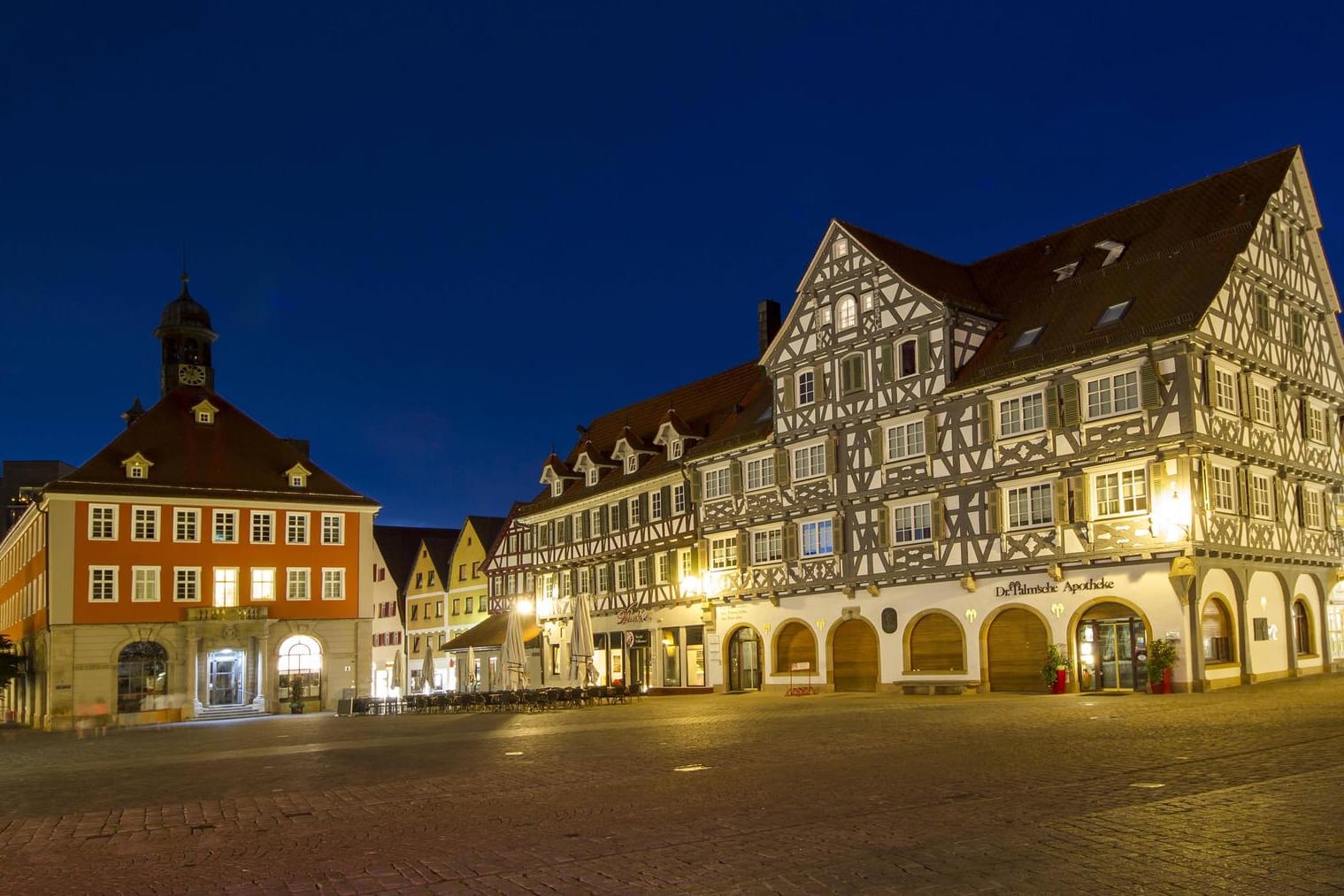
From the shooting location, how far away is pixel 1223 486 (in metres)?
32.3

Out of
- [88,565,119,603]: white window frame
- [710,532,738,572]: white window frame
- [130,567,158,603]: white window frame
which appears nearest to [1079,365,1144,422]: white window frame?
[710,532,738,572]: white window frame

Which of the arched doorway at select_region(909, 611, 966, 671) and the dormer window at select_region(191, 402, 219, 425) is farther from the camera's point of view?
the dormer window at select_region(191, 402, 219, 425)

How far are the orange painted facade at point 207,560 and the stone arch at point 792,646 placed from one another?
22947 millimetres

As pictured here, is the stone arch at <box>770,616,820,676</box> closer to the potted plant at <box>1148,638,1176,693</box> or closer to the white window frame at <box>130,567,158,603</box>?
the potted plant at <box>1148,638,1176,693</box>

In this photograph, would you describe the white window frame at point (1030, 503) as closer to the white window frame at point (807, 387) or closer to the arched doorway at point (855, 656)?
the arched doorway at point (855, 656)

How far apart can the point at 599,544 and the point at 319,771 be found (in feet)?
116

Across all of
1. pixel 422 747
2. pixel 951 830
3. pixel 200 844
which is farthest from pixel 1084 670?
pixel 200 844

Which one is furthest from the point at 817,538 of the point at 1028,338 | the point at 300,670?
the point at 300,670

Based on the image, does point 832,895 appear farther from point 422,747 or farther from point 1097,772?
point 422,747

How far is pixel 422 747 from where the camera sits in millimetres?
23297

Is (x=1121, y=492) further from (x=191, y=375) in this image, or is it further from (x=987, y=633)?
(x=191, y=375)

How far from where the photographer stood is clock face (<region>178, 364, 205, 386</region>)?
6125 centimetres

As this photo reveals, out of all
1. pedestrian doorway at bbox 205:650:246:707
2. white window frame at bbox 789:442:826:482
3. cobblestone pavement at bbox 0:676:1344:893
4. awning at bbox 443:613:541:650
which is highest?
white window frame at bbox 789:442:826:482

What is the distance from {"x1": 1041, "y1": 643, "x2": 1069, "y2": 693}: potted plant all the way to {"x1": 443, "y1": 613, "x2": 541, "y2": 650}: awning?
2858 centimetres
